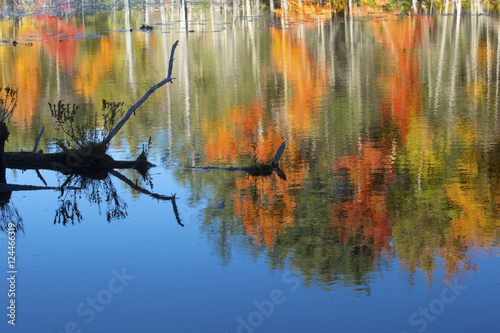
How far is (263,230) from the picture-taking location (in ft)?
39.0

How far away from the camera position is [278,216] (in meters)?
12.6

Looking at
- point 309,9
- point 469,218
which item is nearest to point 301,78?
point 469,218

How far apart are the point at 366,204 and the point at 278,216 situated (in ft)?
5.42

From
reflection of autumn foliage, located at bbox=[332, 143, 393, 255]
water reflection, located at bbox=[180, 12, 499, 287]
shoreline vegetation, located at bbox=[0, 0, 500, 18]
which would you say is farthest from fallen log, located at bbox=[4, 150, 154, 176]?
shoreline vegetation, located at bbox=[0, 0, 500, 18]

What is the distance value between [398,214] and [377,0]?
249 ft

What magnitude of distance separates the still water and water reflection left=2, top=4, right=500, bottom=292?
0.06m

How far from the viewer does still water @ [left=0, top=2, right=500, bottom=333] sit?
8945 millimetres

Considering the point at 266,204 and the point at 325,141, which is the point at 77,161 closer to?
the point at 266,204

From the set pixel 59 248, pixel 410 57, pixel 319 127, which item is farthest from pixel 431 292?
pixel 410 57

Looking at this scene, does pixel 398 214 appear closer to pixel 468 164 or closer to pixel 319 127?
pixel 468 164

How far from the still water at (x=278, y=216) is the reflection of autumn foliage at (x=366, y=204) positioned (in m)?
0.05

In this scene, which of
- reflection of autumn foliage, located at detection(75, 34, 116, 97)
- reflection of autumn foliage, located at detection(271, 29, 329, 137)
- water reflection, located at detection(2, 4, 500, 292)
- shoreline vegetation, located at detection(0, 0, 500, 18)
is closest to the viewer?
water reflection, located at detection(2, 4, 500, 292)

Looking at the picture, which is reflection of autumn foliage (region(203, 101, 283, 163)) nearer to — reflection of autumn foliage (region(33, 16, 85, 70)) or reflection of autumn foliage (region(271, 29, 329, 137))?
reflection of autumn foliage (region(271, 29, 329, 137))

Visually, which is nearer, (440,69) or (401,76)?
(401,76)
